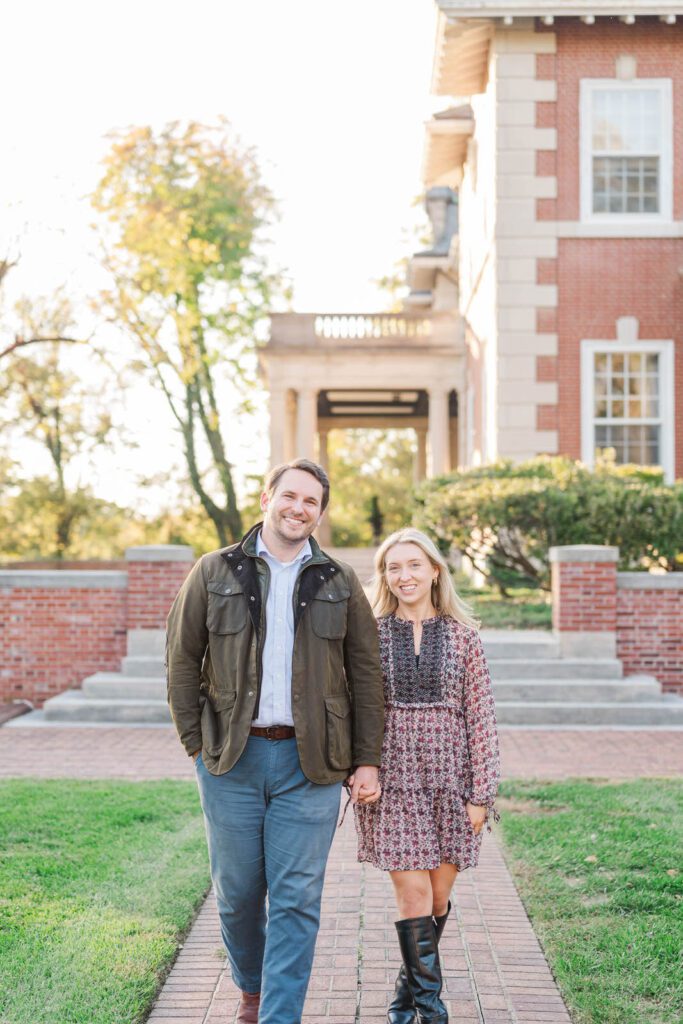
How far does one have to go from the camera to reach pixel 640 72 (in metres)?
16.9

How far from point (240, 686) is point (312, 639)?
0.91 ft

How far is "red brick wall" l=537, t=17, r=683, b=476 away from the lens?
16.8 meters

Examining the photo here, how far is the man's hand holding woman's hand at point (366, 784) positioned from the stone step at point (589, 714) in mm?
6790

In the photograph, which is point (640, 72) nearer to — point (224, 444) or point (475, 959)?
point (475, 959)

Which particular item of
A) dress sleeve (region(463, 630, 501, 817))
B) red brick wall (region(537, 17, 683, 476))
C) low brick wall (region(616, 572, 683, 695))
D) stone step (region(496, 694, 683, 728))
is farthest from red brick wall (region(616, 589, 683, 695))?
dress sleeve (region(463, 630, 501, 817))

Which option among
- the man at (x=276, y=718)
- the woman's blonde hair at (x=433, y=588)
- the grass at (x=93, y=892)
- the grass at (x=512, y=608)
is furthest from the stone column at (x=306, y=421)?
the man at (x=276, y=718)

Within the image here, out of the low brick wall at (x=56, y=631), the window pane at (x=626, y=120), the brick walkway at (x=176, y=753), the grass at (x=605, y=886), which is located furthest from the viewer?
the window pane at (x=626, y=120)

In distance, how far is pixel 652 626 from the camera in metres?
11.5

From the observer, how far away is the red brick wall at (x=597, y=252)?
16828 mm

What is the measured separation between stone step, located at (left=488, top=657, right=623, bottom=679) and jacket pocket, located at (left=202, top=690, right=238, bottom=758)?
747 centimetres

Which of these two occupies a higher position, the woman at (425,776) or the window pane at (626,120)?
the window pane at (626,120)

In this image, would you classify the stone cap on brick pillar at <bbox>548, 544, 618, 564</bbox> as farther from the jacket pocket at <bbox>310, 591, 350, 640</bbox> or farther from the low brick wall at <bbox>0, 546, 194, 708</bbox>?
the jacket pocket at <bbox>310, 591, 350, 640</bbox>

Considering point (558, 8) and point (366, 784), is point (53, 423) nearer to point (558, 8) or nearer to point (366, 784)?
point (558, 8)

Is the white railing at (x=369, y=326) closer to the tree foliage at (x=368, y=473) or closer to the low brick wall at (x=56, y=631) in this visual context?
the low brick wall at (x=56, y=631)
